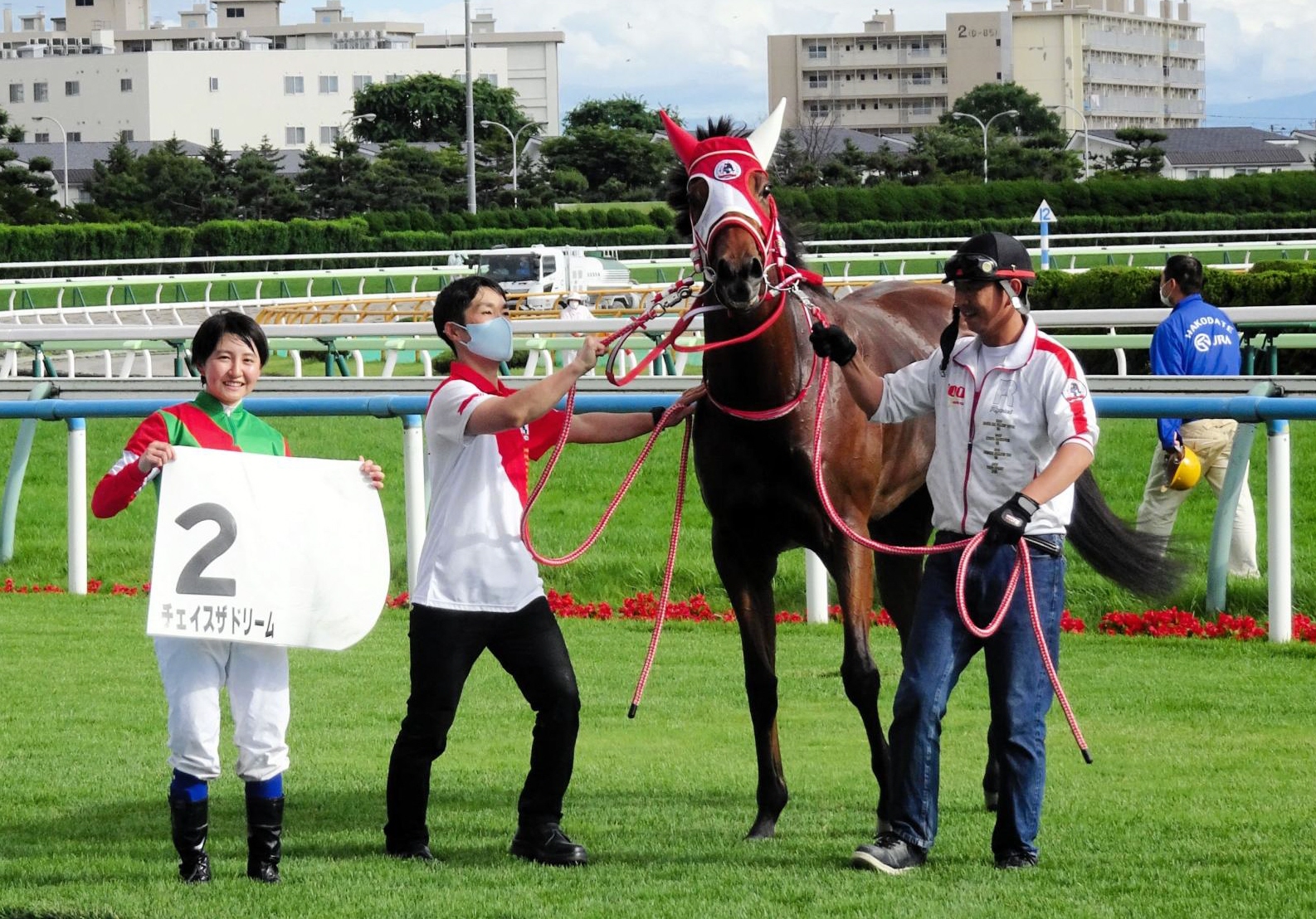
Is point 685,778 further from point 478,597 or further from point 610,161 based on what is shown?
point 610,161

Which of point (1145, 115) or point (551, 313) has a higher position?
point (1145, 115)

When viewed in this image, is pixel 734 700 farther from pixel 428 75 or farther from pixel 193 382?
pixel 428 75

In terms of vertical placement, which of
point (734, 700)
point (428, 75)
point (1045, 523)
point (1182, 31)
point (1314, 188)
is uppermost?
point (1182, 31)

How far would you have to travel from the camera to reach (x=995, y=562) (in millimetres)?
4148

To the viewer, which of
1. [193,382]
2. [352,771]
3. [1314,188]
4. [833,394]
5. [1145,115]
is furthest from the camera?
[1145,115]

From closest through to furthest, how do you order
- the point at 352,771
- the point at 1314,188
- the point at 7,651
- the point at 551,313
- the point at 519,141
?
the point at 352,771 < the point at 7,651 < the point at 551,313 < the point at 1314,188 < the point at 519,141

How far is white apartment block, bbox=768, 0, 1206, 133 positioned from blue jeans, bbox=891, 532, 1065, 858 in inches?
5006

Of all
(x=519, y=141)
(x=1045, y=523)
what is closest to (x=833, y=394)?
(x=1045, y=523)

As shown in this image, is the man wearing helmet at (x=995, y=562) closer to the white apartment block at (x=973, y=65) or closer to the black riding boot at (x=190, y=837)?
the black riding boot at (x=190, y=837)

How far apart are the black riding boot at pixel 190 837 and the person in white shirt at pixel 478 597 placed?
1.58ft

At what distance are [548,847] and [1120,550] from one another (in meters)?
2.20

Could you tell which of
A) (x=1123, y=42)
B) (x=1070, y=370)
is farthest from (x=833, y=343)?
(x=1123, y=42)

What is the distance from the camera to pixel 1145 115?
147 metres

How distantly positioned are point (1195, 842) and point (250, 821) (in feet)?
7.39
